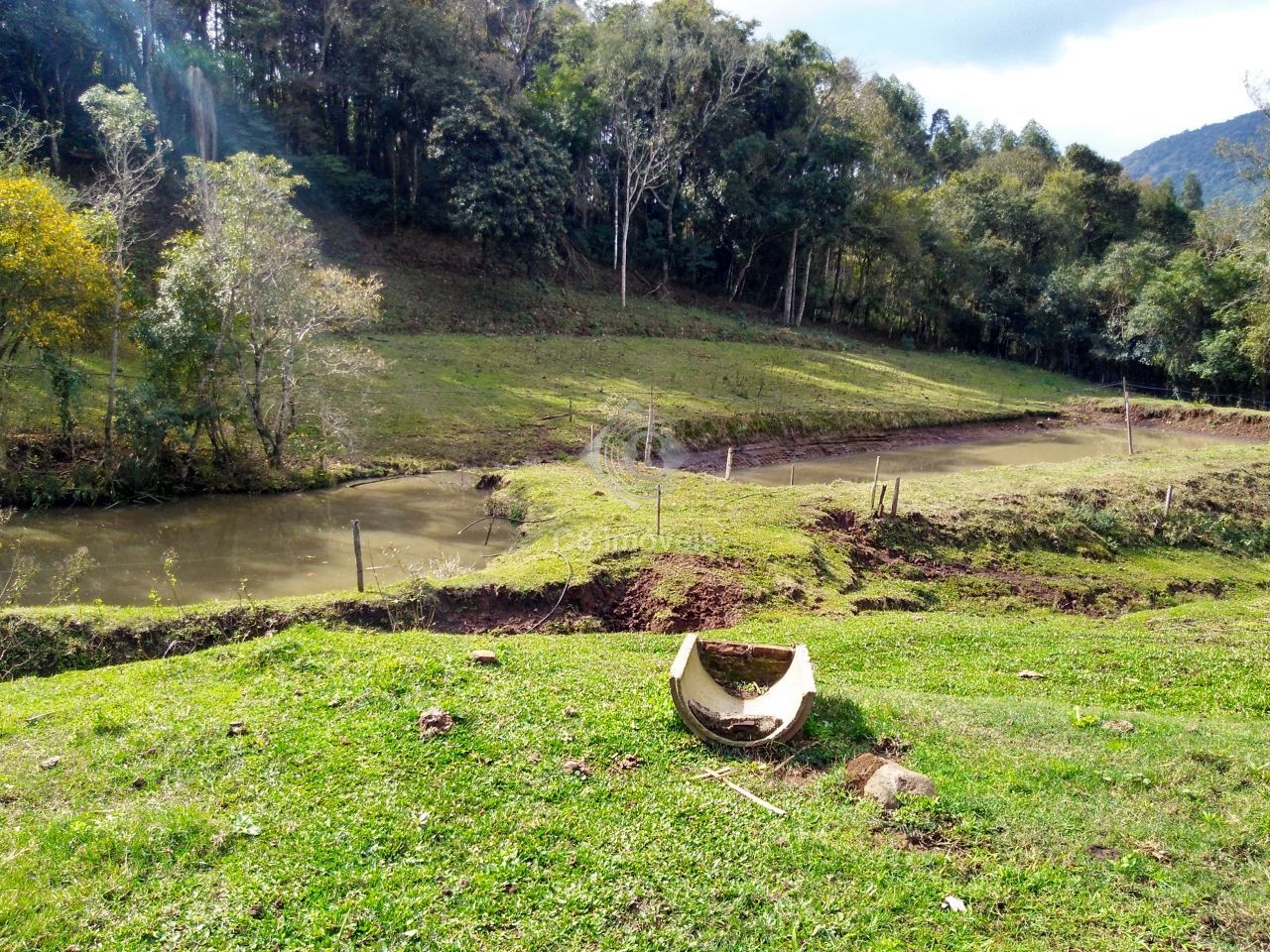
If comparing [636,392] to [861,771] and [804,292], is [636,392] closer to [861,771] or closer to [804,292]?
[804,292]

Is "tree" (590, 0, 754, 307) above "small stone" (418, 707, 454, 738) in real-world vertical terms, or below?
above

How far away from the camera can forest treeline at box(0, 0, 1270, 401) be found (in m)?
36.1

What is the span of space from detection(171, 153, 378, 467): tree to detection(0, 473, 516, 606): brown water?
2983mm

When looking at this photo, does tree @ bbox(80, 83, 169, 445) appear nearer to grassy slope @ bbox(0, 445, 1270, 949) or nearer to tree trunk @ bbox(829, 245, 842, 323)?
grassy slope @ bbox(0, 445, 1270, 949)

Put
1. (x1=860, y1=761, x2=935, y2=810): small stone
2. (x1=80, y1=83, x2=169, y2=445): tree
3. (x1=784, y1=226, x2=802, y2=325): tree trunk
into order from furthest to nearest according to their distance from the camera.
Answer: (x1=784, y1=226, x2=802, y2=325): tree trunk < (x1=80, y1=83, x2=169, y2=445): tree < (x1=860, y1=761, x2=935, y2=810): small stone

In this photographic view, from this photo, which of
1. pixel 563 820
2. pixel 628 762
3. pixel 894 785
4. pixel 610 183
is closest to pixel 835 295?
pixel 610 183

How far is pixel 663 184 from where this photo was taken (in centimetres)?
4809

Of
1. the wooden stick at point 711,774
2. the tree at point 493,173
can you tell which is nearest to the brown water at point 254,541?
the wooden stick at point 711,774

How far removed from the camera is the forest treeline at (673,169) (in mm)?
36094

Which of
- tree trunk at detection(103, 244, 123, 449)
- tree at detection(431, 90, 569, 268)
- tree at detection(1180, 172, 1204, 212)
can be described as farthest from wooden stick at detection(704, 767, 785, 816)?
tree at detection(1180, 172, 1204, 212)

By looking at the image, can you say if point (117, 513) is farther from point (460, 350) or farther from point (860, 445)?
point (860, 445)

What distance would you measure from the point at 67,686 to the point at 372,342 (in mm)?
24537

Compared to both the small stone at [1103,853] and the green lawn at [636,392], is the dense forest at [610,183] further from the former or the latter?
the small stone at [1103,853]

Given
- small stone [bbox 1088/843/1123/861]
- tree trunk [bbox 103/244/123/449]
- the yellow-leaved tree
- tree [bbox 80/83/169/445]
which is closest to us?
small stone [bbox 1088/843/1123/861]
